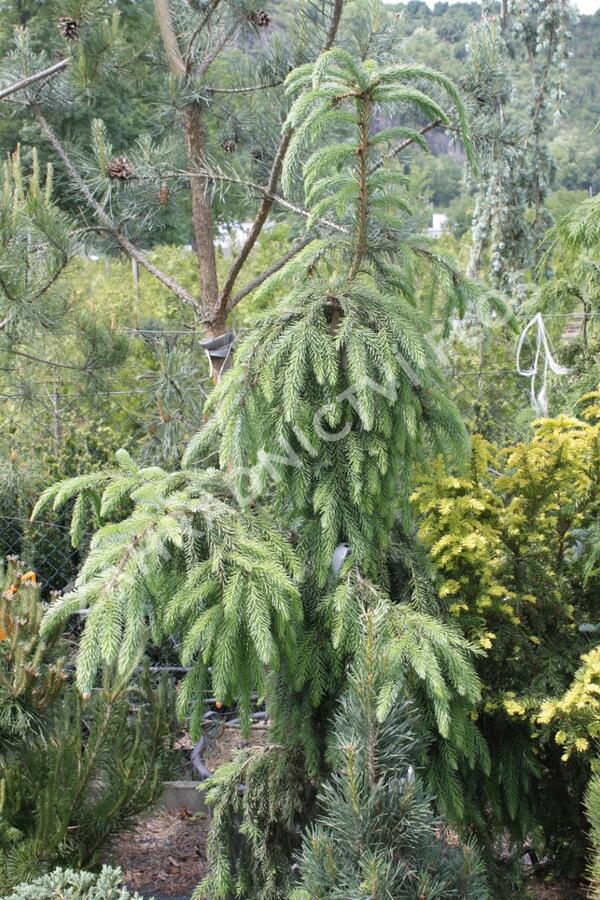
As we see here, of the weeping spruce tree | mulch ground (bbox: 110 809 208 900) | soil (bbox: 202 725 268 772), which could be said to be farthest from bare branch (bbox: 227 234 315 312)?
mulch ground (bbox: 110 809 208 900)

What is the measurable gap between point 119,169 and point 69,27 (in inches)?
23.2

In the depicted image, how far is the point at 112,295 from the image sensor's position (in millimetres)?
8172

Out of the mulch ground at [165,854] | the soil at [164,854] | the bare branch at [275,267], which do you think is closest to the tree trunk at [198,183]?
the bare branch at [275,267]

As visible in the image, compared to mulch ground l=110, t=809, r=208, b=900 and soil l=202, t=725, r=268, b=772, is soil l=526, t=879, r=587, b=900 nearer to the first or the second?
mulch ground l=110, t=809, r=208, b=900

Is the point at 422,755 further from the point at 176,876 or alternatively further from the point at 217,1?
the point at 217,1

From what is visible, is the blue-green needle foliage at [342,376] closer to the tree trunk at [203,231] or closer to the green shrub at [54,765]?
the green shrub at [54,765]

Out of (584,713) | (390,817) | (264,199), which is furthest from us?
(264,199)

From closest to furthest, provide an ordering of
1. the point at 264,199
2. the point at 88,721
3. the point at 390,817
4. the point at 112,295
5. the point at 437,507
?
the point at 390,817, the point at 437,507, the point at 88,721, the point at 264,199, the point at 112,295

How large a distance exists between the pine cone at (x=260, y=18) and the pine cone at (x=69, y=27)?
71 cm

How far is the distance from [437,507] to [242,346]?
0.77 meters

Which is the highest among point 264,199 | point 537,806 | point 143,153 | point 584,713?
point 143,153

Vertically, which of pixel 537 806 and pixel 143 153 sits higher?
pixel 143 153

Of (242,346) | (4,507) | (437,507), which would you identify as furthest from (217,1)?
(4,507)

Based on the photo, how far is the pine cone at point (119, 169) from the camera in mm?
2961
